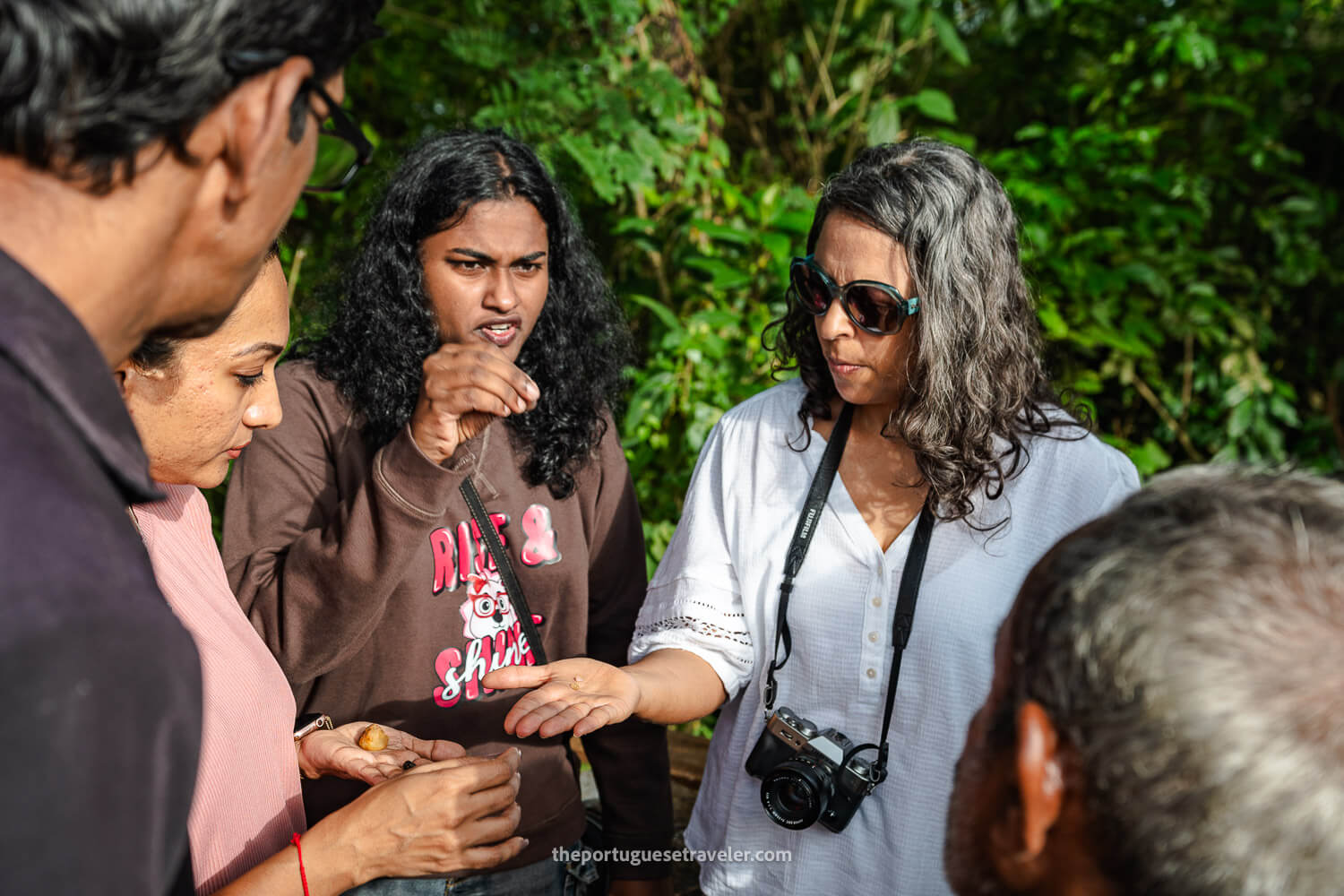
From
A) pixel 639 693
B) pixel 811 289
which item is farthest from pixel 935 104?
pixel 639 693

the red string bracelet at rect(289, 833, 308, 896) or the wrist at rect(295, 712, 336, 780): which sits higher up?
the red string bracelet at rect(289, 833, 308, 896)

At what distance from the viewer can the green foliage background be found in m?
3.73

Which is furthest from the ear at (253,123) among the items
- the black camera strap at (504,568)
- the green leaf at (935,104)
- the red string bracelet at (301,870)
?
the green leaf at (935,104)

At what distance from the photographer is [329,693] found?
6.21 ft

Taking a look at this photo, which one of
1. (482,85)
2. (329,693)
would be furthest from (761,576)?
(482,85)

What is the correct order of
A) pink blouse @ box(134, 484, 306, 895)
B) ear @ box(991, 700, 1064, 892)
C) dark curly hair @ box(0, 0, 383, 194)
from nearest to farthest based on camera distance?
dark curly hair @ box(0, 0, 383, 194) → ear @ box(991, 700, 1064, 892) → pink blouse @ box(134, 484, 306, 895)

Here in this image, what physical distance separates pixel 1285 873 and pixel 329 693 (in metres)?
1.62

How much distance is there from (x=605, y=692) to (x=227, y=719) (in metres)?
0.67

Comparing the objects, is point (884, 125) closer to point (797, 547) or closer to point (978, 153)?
point (978, 153)

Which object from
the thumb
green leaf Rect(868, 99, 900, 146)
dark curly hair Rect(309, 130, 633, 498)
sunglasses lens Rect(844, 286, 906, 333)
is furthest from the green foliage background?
the thumb

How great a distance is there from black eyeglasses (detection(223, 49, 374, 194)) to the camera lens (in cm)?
125

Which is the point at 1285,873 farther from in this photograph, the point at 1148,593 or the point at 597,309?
the point at 597,309
